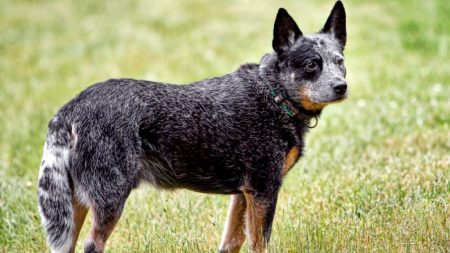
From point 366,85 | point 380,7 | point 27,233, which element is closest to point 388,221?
point 27,233

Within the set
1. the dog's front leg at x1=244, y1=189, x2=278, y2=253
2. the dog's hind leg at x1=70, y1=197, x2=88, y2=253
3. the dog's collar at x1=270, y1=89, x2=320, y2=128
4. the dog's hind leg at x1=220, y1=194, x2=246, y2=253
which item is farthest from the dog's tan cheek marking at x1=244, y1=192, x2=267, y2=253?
the dog's hind leg at x1=70, y1=197, x2=88, y2=253

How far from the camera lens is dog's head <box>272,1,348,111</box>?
6.42 meters

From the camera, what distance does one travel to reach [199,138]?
6051mm

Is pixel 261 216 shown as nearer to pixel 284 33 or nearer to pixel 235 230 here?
pixel 235 230

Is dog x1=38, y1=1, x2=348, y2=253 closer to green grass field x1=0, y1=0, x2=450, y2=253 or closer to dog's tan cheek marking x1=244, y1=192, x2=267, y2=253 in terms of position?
dog's tan cheek marking x1=244, y1=192, x2=267, y2=253

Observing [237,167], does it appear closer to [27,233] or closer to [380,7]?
[27,233]

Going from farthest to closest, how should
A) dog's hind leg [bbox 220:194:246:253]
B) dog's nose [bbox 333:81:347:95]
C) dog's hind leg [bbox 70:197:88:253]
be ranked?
dog's hind leg [bbox 220:194:246:253] < dog's nose [bbox 333:81:347:95] < dog's hind leg [bbox 70:197:88:253]

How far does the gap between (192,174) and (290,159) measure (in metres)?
0.90

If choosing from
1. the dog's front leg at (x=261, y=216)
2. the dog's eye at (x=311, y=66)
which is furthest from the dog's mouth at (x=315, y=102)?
the dog's front leg at (x=261, y=216)

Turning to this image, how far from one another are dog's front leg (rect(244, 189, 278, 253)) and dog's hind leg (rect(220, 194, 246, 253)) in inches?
14.6

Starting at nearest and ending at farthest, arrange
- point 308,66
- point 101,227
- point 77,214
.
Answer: point 101,227
point 77,214
point 308,66

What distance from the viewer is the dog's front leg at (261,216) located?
6.17 meters

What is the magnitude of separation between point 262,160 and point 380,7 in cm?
1615

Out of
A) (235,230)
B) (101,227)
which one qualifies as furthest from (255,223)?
(101,227)
